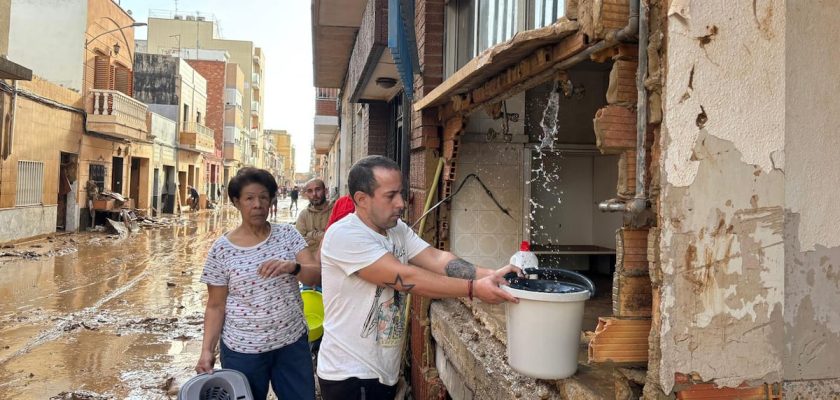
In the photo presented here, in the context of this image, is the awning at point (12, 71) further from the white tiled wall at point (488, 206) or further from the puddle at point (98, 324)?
the white tiled wall at point (488, 206)

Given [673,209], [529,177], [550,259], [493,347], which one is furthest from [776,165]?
[550,259]

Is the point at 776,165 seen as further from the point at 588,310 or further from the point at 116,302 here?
the point at 116,302

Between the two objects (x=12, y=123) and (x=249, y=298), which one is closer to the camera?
(x=249, y=298)

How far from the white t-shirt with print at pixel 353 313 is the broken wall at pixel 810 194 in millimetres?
1544

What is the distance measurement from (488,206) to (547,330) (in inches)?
119

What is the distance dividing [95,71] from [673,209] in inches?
943

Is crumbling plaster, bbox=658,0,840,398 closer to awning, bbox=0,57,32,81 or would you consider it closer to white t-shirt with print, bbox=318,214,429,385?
white t-shirt with print, bbox=318,214,429,385

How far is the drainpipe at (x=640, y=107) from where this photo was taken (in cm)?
198

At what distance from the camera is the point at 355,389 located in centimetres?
240

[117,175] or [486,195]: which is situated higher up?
[117,175]

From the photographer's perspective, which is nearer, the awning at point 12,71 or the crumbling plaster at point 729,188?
the crumbling plaster at point 729,188

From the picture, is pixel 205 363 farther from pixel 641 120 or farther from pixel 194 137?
pixel 194 137

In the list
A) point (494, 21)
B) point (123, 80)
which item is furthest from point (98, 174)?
point (494, 21)

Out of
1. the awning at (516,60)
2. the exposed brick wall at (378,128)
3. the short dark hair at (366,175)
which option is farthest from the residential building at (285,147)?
the short dark hair at (366,175)
